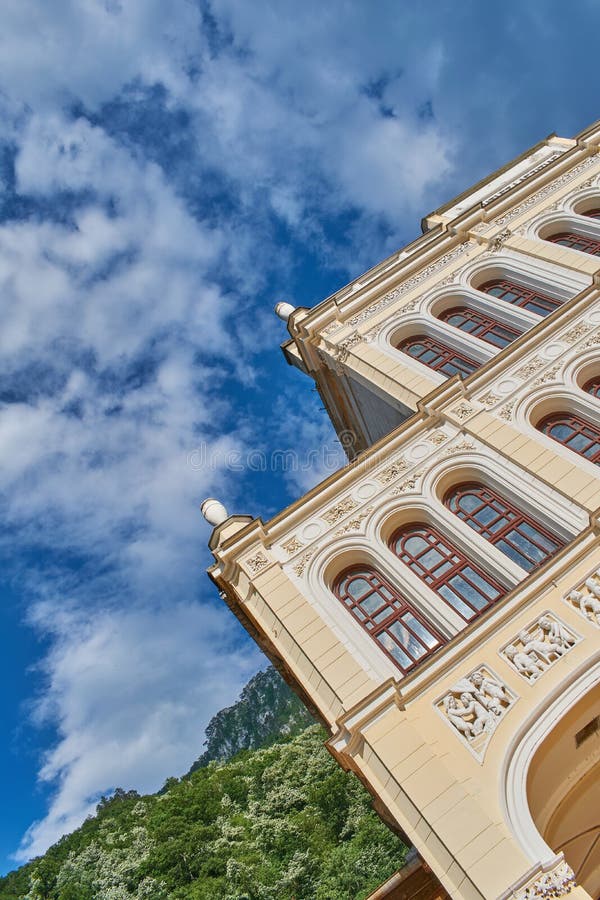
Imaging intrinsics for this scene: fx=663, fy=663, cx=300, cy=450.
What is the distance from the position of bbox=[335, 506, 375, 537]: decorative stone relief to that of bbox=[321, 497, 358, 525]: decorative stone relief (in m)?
0.29

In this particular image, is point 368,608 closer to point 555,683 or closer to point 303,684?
point 303,684

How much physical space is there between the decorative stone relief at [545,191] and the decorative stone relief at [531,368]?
9510 millimetres

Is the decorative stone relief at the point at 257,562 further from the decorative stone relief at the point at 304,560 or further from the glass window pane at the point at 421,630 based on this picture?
the glass window pane at the point at 421,630

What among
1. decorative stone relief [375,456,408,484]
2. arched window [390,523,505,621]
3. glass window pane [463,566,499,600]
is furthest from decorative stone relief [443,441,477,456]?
glass window pane [463,566,499,600]

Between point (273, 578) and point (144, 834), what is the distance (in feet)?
96.7

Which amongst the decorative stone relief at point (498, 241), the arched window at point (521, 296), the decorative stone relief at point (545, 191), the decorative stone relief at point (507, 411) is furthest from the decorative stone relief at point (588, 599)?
the decorative stone relief at point (545, 191)

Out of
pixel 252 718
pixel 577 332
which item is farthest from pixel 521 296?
pixel 252 718

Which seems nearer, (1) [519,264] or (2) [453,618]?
(2) [453,618]

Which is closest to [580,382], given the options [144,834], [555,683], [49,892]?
[555,683]

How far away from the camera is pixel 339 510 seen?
14922mm

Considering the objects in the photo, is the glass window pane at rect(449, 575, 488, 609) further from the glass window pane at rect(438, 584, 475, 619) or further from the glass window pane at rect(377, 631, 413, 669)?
the glass window pane at rect(377, 631, 413, 669)

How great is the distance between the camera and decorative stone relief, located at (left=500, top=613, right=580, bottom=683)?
998 cm

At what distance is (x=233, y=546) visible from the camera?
1465 cm

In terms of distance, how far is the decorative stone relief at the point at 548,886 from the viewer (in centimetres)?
763
